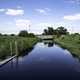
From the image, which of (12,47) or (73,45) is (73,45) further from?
(12,47)

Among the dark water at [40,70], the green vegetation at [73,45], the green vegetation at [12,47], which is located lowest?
the green vegetation at [73,45]

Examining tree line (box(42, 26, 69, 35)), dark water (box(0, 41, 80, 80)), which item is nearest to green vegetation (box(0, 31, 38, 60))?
dark water (box(0, 41, 80, 80))

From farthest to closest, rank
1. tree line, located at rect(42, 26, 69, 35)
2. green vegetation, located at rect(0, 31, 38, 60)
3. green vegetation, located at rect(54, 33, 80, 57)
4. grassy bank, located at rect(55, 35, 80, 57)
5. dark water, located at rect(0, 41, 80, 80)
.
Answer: tree line, located at rect(42, 26, 69, 35) → green vegetation, located at rect(54, 33, 80, 57) → grassy bank, located at rect(55, 35, 80, 57) → green vegetation, located at rect(0, 31, 38, 60) → dark water, located at rect(0, 41, 80, 80)

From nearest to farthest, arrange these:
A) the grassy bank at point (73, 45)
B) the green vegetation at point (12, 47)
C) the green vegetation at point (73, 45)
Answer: the green vegetation at point (12, 47) < the grassy bank at point (73, 45) < the green vegetation at point (73, 45)

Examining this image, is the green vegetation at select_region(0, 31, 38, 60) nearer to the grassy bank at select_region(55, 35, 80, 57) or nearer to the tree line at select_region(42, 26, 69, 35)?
the grassy bank at select_region(55, 35, 80, 57)

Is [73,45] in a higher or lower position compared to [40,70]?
lower

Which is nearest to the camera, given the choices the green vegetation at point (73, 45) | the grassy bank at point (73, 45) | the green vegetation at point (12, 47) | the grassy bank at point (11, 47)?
the grassy bank at point (11, 47)

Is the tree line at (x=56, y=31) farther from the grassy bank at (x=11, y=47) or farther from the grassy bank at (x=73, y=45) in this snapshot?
the grassy bank at (x=11, y=47)

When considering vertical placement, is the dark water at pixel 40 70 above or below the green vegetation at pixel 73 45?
above

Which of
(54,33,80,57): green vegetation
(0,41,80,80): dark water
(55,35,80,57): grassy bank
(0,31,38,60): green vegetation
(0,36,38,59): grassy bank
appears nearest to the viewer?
(0,41,80,80): dark water

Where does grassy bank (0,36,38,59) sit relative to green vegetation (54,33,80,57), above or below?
above

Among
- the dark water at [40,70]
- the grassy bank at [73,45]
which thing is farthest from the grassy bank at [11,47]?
the grassy bank at [73,45]

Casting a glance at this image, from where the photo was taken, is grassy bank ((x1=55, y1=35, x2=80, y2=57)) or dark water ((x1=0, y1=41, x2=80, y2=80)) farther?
grassy bank ((x1=55, y1=35, x2=80, y2=57))

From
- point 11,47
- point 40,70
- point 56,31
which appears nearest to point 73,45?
point 11,47
